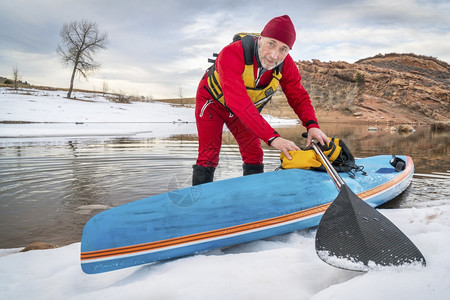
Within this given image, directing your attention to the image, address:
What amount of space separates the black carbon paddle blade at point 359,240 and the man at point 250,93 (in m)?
0.70

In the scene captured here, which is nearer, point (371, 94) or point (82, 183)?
point (82, 183)

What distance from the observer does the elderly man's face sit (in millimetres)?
2508

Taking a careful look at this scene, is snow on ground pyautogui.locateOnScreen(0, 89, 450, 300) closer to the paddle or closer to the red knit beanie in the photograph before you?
the paddle

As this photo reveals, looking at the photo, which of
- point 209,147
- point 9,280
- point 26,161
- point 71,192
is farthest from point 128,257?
point 26,161

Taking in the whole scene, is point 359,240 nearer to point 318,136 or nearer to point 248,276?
point 248,276

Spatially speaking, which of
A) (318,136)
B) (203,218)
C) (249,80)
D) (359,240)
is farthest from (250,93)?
(359,240)

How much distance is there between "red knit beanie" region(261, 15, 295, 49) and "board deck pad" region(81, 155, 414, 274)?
123 cm

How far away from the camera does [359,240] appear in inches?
67.3

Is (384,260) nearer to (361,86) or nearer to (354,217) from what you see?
(354,217)

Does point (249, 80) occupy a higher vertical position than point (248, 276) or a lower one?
higher

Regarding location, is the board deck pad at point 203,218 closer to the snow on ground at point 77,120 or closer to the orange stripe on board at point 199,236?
the orange stripe on board at point 199,236

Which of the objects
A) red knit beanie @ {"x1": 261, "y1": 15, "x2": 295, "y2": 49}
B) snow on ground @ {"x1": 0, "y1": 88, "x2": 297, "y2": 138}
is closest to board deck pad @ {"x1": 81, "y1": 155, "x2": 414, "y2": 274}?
red knit beanie @ {"x1": 261, "y1": 15, "x2": 295, "y2": 49}

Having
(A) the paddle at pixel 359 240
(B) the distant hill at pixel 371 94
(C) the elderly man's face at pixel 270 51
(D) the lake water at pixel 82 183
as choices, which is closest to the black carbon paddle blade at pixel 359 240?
(A) the paddle at pixel 359 240

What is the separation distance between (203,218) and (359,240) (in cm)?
109
